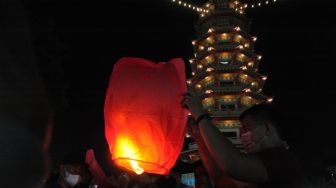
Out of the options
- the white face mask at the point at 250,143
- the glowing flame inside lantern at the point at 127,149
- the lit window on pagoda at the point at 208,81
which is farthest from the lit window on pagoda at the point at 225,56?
the white face mask at the point at 250,143

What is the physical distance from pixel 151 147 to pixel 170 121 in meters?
0.25

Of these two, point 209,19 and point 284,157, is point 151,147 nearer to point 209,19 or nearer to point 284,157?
point 284,157

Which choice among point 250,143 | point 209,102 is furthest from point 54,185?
point 209,102

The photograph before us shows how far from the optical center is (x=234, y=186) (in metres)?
2.43

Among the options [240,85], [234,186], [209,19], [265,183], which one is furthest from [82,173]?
[209,19]

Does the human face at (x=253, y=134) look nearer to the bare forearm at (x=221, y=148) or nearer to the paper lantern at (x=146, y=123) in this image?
the bare forearm at (x=221, y=148)

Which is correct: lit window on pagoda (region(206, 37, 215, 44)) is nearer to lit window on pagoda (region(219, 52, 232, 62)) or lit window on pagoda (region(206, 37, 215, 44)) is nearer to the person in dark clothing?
lit window on pagoda (region(219, 52, 232, 62))

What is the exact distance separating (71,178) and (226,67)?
2860 cm

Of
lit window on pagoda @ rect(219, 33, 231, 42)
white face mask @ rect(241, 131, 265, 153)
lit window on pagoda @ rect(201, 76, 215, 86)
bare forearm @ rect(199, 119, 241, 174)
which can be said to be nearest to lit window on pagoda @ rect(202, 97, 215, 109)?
lit window on pagoda @ rect(201, 76, 215, 86)

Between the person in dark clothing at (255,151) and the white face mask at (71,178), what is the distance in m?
2.30

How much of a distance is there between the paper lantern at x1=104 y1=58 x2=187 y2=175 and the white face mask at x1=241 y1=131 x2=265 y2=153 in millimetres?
635

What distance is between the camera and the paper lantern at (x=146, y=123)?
2.77 meters

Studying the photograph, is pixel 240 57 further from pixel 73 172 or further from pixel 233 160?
pixel 233 160

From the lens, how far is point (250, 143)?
218 centimetres
